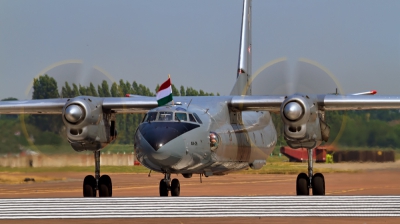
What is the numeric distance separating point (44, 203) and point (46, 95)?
1736cm

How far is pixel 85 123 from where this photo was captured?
22578mm

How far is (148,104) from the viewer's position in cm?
2391

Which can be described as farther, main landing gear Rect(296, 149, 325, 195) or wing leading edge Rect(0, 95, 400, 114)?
main landing gear Rect(296, 149, 325, 195)

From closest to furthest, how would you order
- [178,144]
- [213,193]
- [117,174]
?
[178,144] < [213,193] < [117,174]

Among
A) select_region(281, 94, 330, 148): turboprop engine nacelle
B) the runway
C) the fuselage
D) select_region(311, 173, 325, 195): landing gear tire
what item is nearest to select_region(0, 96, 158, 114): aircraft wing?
the fuselage

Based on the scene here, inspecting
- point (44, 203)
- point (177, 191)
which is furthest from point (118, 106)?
point (44, 203)

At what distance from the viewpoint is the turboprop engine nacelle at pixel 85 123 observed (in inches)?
885

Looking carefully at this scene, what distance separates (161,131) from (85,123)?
3538 millimetres

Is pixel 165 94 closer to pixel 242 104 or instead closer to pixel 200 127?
pixel 200 127

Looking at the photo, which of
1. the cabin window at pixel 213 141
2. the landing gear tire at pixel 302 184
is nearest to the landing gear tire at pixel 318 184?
the landing gear tire at pixel 302 184

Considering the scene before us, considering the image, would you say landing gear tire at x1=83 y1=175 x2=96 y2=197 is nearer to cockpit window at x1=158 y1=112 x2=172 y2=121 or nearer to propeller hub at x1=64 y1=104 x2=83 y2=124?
propeller hub at x1=64 y1=104 x2=83 y2=124

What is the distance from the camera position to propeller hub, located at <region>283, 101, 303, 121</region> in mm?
21141

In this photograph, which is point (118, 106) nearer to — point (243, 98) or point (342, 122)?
point (243, 98)

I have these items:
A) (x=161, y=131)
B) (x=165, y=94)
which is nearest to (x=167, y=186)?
(x=161, y=131)
